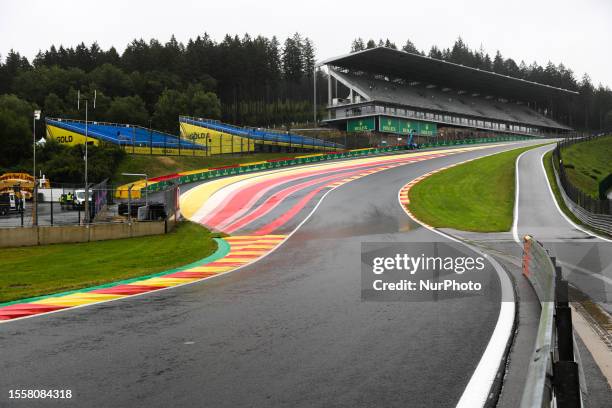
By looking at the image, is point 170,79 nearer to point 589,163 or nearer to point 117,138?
point 117,138

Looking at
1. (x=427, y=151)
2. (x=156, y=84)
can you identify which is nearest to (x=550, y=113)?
(x=427, y=151)

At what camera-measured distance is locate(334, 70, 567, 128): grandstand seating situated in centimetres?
9124

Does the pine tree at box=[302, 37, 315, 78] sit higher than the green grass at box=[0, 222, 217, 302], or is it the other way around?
the pine tree at box=[302, 37, 315, 78]

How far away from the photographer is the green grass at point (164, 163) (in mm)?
48562

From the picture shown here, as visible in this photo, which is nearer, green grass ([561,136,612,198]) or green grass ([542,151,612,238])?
green grass ([542,151,612,238])

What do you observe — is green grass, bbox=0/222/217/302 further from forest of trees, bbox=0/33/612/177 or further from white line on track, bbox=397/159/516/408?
forest of trees, bbox=0/33/612/177

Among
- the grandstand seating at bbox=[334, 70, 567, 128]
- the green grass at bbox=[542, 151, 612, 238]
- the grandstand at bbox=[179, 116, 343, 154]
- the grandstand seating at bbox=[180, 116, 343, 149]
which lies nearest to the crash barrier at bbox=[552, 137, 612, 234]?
the green grass at bbox=[542, 151, 612, 238]

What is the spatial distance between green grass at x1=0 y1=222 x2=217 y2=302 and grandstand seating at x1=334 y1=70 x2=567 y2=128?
231ft

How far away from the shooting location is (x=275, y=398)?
177 inches

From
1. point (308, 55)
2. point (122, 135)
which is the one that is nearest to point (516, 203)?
point (122, 135)

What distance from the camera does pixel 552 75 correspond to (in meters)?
168

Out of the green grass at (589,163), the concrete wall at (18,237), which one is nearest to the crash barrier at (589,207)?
the green grass at (589,163)

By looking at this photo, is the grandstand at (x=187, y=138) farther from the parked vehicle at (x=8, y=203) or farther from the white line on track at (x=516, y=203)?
the white line on track at (x=516, y=203)

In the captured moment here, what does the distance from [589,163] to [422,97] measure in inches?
1685
